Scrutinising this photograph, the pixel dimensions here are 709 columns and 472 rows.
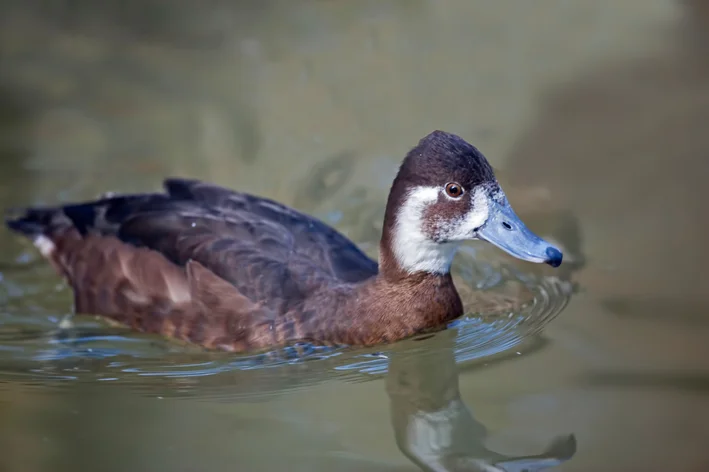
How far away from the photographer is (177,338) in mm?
5895

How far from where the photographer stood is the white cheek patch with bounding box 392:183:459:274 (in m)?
5.39

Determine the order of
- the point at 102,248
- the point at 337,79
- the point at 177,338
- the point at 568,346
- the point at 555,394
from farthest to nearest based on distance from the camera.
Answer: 1. the point at 337,79
2. the point at 102,248
3. the point at 177,338
4. the point at 568,346
5. the point at 555,394

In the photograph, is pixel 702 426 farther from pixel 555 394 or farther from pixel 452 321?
pixel 452 321

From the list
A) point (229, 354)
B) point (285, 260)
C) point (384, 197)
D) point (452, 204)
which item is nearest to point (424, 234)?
point (452, 204)

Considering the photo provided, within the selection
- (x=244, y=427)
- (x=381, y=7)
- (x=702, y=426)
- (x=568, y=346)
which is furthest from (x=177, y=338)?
(x=381, y=7)

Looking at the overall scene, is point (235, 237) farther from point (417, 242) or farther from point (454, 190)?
point (454, 190)

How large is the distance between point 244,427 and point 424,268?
1459 millimetres

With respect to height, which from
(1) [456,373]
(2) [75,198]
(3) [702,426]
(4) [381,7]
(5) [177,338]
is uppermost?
(4) [381,7]

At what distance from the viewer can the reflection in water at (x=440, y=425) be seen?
4352 millimetres

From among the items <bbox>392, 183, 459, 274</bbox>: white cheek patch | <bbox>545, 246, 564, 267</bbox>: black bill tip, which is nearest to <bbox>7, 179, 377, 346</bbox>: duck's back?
<bbox>392, 183, 459, 274</bbox>: white cheek patch

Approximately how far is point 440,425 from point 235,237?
183 cm

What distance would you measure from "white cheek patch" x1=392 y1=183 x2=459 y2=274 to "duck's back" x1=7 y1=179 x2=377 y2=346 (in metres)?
0.41

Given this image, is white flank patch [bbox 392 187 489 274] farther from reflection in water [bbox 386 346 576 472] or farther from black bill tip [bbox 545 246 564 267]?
reflection in water [bbox 386 346 576 472]

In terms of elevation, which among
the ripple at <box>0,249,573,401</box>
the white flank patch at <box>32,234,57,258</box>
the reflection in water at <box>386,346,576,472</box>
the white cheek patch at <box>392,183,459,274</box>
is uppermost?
the white flank patch at <box>32,234,57,258</box>
